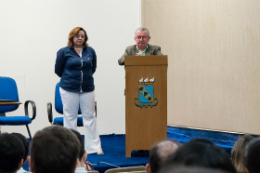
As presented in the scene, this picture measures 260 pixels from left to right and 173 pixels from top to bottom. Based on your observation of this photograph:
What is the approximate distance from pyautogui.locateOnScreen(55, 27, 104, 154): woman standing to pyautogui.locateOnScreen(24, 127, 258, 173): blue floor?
14.5 inches

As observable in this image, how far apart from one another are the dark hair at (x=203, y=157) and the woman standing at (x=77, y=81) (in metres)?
3.73

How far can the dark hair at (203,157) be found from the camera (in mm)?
668

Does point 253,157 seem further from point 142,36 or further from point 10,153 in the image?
point 142,36

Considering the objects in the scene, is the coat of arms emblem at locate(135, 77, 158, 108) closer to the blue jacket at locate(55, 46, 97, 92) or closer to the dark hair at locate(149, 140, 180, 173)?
the blue jacket at locate(55, 46, 97, 92)

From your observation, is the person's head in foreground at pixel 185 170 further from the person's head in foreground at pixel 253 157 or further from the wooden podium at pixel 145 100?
the wooden podium at pixel 145 100

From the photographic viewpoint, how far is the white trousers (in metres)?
4.44

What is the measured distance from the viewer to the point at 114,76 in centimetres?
688

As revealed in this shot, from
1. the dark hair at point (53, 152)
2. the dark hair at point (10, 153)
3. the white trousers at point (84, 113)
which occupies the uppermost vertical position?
the dark hair at point (53, 152)

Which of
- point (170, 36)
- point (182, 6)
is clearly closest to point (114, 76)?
point (170, 36)

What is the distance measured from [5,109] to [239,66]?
3.60 m

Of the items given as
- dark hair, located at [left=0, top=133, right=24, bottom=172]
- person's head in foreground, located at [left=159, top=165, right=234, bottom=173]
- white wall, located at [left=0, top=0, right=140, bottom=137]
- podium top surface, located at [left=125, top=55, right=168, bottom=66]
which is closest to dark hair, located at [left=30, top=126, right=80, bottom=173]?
dark hair, located at [left=0, top=133, right=24, bottom=172]

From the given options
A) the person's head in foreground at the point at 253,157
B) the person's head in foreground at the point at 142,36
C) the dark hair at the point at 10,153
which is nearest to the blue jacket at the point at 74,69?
the person's head in foreground at the point at 142,36

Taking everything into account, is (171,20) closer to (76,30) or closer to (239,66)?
(239,66)

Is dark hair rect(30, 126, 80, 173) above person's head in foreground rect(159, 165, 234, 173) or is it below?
below
